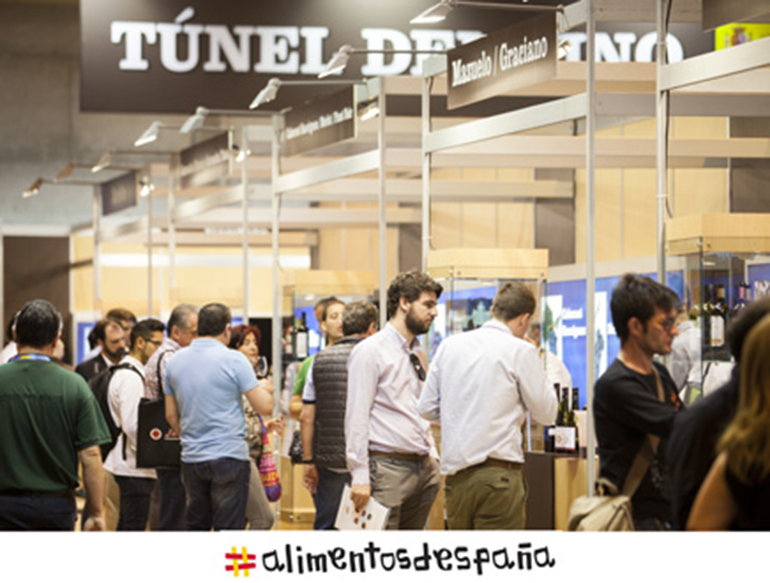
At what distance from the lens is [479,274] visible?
7598 millimetres

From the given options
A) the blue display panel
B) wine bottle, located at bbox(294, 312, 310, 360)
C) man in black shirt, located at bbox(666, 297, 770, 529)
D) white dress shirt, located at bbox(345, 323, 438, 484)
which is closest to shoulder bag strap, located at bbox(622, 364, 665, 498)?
man in black shirt, located at bbox(666, 297, 770, 529)

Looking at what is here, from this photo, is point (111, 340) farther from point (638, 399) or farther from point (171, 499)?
point (638, 399)

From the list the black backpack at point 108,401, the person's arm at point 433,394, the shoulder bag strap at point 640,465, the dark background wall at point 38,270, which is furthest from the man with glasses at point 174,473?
the dark background wall at point 38,270

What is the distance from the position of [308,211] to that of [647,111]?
19.9 ft

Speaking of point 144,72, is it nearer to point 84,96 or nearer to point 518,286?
point 84,96

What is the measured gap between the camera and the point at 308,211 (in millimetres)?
13094

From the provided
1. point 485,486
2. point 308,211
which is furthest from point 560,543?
point 308,211

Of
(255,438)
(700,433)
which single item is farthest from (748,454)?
(255,438)

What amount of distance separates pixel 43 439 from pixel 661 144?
108 inches

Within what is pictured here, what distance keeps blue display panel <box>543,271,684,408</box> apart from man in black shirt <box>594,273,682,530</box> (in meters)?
6.32

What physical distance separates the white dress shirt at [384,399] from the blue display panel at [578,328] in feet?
15.2

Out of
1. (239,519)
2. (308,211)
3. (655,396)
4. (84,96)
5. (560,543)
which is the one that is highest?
(84,96)

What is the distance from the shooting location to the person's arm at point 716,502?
2828mm

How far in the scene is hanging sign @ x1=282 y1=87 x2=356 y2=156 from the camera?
27.5 feet
